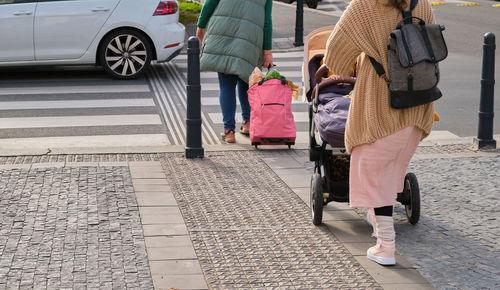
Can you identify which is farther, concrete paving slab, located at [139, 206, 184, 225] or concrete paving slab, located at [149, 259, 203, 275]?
concrete paving slab, located at [139, 206, 184, 225]

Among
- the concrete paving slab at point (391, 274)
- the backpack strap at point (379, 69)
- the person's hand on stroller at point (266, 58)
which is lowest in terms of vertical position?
the concrete paving slab at point (391, 274)

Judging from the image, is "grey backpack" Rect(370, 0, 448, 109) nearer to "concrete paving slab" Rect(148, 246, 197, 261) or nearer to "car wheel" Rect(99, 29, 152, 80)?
"concrete paving slab" Rect(148, 246, 197, 261)

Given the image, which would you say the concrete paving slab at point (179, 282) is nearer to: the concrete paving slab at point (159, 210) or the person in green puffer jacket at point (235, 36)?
the concrete paving slab at point (159, 210)

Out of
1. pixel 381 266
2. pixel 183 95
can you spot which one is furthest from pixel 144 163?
pixel 183 95

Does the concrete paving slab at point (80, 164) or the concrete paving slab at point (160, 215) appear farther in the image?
the concrete paving slab at point (80, 164)

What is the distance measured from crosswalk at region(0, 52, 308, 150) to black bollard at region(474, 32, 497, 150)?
6.44 feet

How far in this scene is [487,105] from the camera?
9.22 m

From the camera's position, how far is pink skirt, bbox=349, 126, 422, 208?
5723 mm

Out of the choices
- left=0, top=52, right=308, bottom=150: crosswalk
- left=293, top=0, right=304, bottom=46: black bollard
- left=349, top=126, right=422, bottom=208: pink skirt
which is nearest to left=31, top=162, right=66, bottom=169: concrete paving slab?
left=0, top=52, right=308, bottom=150: crosswalk

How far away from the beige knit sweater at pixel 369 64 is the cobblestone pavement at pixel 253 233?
783mm

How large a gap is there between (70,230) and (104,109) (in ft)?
16.5

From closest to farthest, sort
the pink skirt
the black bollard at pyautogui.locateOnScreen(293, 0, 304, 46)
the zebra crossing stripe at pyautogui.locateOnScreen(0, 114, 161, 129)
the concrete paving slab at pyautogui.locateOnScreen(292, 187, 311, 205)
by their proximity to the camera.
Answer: the pink skirt → the concrete paving slab at pyautogui.locateOnScreen(292, 187, 311, 205) → the zebra crossing stripe at pyautogui.locateOnScreen(0, 114, 161, 129) → the black bollard at pyautogui.locateOnScreen(293, 0, 304, 46)

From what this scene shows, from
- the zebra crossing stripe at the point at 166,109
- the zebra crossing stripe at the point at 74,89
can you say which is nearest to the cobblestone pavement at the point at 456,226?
the zebra crossing stripe at the point at 166,109

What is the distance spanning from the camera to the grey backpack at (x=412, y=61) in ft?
17.9
